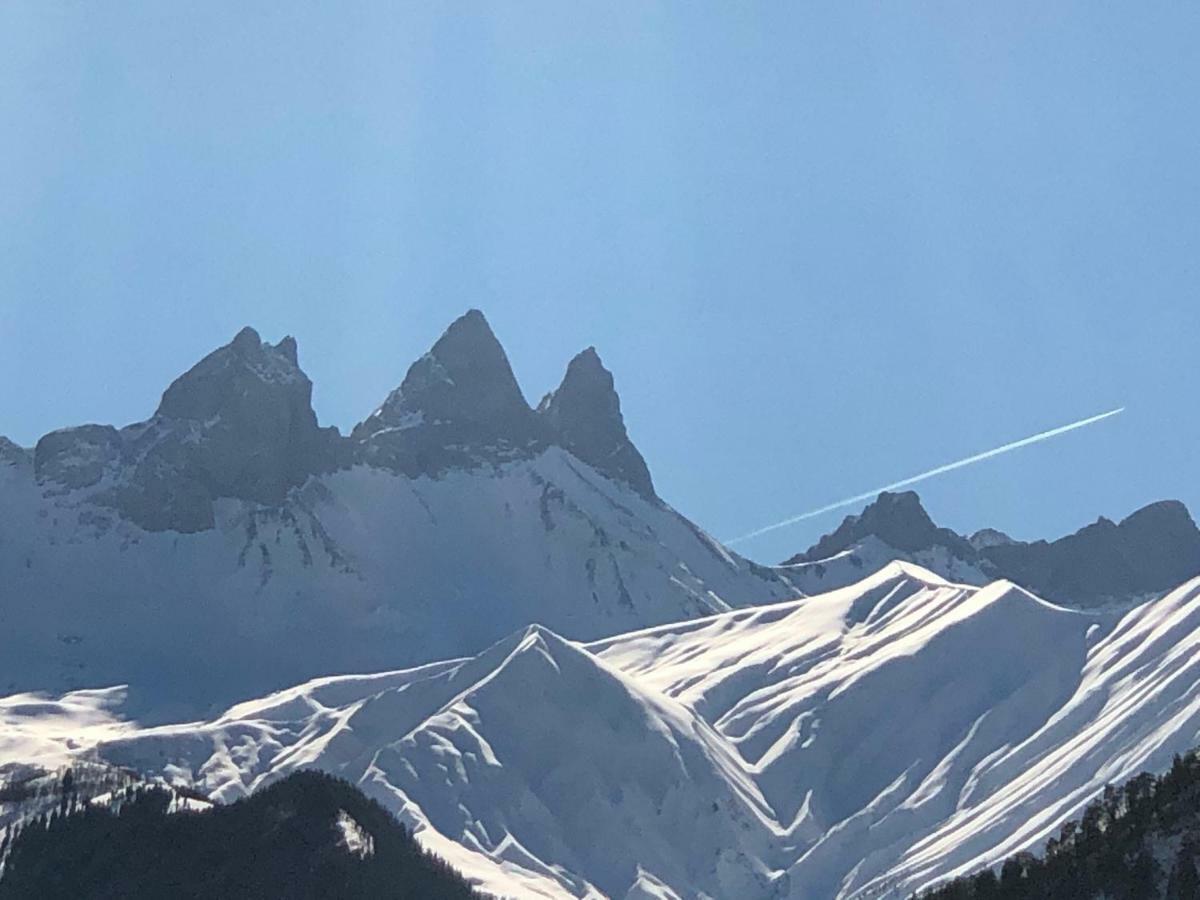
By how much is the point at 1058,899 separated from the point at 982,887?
9.09 m

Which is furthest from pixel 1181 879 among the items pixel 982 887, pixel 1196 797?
pixel 982 887

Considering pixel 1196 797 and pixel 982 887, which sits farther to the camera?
pixel 982 887

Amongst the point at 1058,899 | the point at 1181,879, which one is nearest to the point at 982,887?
the point at 1058,899

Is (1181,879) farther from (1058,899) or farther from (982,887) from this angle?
(982,887)

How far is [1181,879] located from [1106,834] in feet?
29.9

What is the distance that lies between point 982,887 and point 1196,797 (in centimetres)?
1666

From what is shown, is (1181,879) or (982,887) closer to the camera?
(1181,879)

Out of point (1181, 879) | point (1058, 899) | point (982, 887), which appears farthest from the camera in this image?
point (982, 887)

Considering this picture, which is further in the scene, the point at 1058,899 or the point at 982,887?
the point at 982,887

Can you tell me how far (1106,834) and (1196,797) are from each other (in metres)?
6.01

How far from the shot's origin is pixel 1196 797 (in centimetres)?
11625

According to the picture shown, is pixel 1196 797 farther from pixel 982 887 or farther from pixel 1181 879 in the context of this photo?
pixel 982 887

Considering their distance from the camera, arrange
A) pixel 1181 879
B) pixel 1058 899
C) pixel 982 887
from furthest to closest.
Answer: pixel 982 887 < pixel 1058 899 < pixel 1181 879

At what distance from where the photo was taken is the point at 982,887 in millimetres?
127125
